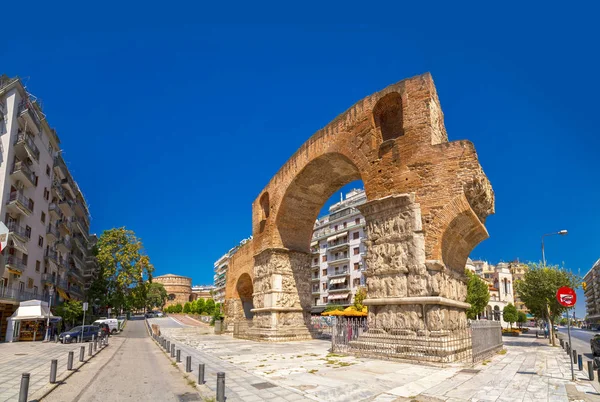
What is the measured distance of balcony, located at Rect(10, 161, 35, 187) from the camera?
2650cm

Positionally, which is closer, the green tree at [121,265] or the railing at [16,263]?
the railing at [16,263]

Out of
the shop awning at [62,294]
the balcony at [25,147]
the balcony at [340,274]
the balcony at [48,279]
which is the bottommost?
the shop awning at [62,294]

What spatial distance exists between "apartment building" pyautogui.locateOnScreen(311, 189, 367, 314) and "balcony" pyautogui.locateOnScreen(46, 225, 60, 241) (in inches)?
1220

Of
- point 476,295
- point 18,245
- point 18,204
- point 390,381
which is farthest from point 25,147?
point 476,295

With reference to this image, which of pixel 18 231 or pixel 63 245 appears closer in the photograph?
pixel 18 231

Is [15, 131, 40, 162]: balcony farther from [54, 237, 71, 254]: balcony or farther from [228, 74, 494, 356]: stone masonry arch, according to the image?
[228, 74, 494, 356]: stone masonry arch

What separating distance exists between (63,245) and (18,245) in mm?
12875

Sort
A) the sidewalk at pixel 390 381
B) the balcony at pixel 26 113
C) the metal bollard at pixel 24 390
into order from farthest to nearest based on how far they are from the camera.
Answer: the balcony at pixel 26 113
the sidewalk at pixel 390 381
the metal bollard at pixel 24 390

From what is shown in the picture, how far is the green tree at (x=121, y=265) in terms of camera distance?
37.8 m

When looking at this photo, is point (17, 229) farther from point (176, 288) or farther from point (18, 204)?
point (176, 288)

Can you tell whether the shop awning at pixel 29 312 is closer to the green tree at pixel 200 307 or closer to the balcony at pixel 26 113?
the balcony at pixel 26 113

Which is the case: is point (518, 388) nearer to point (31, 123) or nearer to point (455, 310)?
point (455, 310)

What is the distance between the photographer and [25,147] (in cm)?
2738

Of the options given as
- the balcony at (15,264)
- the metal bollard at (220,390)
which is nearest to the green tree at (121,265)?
the balcony at (15,264)
